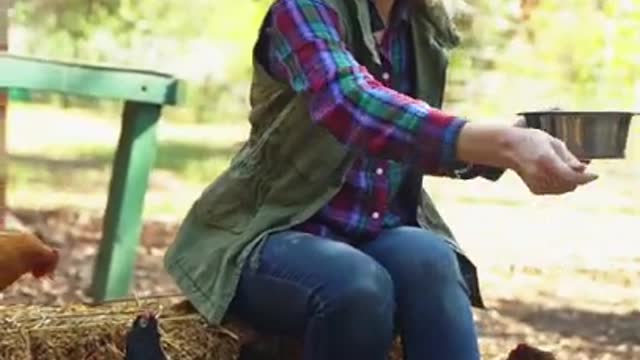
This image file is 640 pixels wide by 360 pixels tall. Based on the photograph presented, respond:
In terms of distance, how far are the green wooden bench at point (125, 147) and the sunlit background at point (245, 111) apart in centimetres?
139

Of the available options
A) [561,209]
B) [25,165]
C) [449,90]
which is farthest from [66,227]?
[561,209]

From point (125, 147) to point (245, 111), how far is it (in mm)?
2573

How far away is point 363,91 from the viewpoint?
2.21m

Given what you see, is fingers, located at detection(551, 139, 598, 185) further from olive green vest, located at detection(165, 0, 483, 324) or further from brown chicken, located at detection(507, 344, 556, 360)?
brown chicken, located at detection(507, 344, 556, 360)

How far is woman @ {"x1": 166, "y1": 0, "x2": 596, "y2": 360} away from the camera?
7.32ft

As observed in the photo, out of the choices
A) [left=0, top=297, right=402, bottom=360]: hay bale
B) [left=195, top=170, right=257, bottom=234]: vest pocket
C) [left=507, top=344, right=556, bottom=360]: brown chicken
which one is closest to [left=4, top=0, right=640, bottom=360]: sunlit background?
[left=507, top=344, right=556, bottom=360]: brown chicken

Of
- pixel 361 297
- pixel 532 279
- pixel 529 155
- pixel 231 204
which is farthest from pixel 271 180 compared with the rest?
pixel 532 279

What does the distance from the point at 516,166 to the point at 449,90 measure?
4.25m

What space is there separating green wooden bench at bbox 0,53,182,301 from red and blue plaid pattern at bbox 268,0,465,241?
155 cm

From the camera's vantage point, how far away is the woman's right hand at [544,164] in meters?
2.01

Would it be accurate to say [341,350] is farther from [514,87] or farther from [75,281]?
[514,87]

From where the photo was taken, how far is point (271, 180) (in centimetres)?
263

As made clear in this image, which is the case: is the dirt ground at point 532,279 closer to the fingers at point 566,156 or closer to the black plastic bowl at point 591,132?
the black plastic bowl at point 591,132

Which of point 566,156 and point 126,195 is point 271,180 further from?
point 126,195
